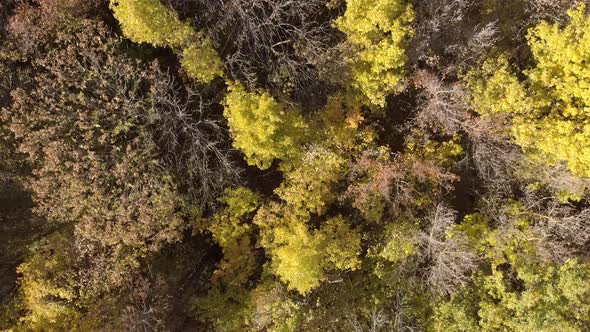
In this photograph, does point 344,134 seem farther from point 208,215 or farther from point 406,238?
point 208,215

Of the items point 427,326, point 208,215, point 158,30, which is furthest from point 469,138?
point 158,30

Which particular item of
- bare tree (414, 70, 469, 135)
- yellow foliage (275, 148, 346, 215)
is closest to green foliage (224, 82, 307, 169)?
yellow foliage (275, 148, 346, 215)

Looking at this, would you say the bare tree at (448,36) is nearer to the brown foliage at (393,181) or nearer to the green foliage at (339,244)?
the brown foliage at (393,181)

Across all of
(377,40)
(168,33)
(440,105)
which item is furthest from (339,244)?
(168,33)

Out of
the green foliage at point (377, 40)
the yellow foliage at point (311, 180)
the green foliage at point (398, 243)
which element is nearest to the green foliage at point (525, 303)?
the green foliage at point (398, 243)

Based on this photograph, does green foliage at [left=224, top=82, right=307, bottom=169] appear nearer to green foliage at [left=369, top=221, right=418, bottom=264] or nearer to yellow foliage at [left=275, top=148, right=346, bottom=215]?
yellow foliage at [left=275, top=148, right=346, bottom=215]
